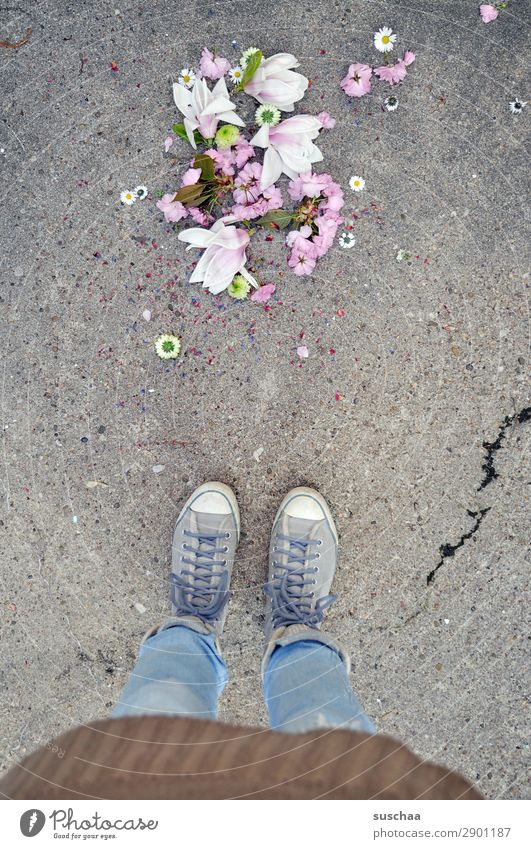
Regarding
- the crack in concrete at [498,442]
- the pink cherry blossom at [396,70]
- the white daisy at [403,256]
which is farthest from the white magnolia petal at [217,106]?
the crack in concrete at [498,442]

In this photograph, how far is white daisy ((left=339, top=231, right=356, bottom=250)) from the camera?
163cm

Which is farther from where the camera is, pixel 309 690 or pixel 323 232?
pixel 323 232

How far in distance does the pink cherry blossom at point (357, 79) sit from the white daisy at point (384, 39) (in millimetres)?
77

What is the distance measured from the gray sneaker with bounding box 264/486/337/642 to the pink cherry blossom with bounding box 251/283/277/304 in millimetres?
578

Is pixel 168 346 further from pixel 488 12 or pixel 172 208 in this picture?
pixel 488 12

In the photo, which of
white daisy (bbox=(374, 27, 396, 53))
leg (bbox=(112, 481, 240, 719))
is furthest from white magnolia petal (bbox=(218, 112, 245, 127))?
leg (bbox=(112, 481, 240, 719))

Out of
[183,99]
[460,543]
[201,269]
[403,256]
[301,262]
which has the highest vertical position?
[183,99]

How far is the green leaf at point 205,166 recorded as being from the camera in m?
1.56

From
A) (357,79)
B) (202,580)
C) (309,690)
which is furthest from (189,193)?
(309,690)

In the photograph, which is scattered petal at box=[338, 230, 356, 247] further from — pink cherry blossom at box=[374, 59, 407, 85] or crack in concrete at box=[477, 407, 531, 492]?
crack in concrete at box=[477, 407, 531, 492]

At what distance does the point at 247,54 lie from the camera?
1.60 metres

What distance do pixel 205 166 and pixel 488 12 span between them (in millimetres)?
947

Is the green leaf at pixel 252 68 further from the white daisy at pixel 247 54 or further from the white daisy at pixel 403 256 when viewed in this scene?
the white daisy at pixel 403 256

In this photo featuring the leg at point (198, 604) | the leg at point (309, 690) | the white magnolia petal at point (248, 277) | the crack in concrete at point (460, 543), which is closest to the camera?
the leg at point (309, 690)
